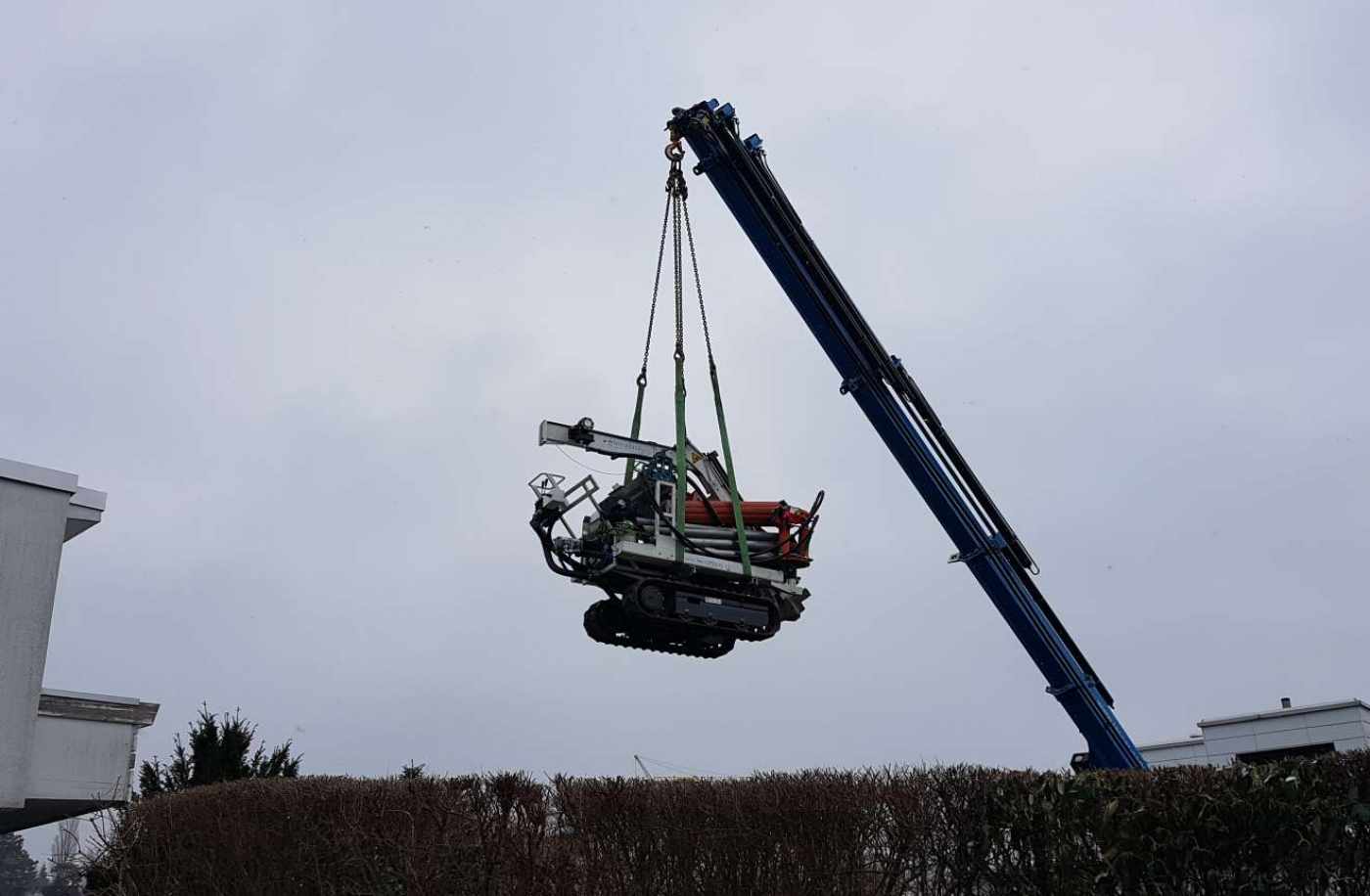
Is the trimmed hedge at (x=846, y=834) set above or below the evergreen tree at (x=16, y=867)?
below

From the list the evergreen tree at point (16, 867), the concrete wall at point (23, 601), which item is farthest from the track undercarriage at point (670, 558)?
the evergreen tree at point (16, 867)

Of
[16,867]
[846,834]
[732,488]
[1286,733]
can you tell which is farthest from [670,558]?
[16,867]

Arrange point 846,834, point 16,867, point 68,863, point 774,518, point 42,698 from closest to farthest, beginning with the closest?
point 846,834 < point 774,518 < point 42,698 < point 68,863 < point 16,867

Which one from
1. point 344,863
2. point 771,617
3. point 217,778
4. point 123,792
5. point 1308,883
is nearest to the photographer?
point 1308,883

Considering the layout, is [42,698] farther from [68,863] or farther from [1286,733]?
[1286,733]

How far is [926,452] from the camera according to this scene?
54.5 ft

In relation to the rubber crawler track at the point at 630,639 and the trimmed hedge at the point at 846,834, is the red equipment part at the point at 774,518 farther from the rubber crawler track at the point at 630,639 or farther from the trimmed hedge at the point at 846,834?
the trimmed hedge at the point at 846,834

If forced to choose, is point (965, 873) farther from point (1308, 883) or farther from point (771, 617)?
point (771, 617)

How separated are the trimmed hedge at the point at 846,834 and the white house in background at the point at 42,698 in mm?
4131

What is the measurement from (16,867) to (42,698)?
5567 centimetres

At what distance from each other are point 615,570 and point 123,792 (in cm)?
927

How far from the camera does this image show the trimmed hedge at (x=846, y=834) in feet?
33.1

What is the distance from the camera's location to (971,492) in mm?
16594

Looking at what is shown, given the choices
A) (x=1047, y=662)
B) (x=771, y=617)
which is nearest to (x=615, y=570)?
(x=771, y=617)
